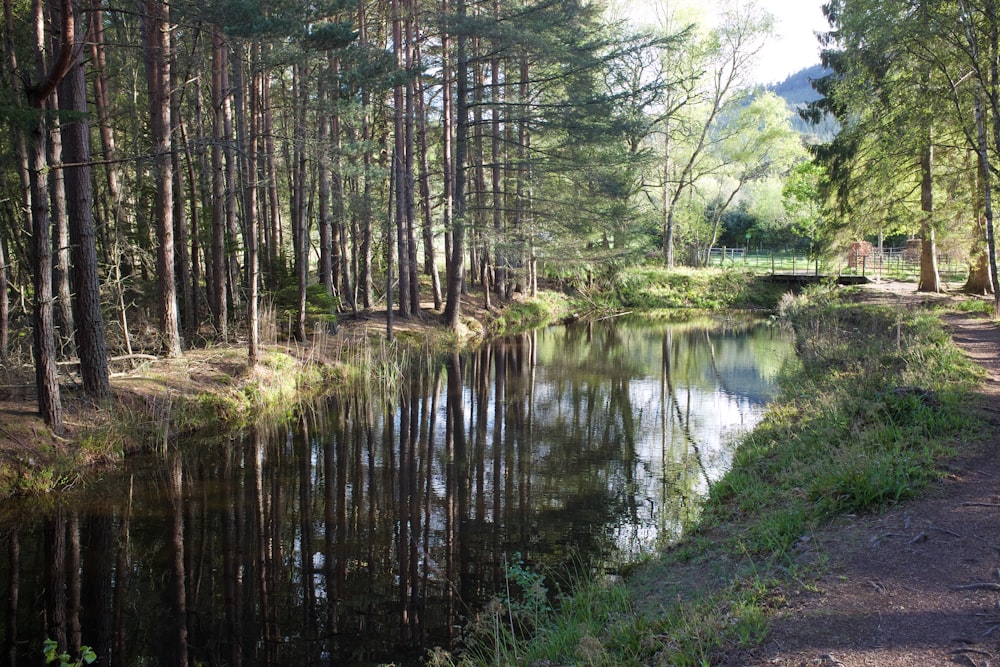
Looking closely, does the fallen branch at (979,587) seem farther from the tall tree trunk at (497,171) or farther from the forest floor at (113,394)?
the tall tree trunk at (497,171)

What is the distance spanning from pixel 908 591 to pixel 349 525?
5.38 m

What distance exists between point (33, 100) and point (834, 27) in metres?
26.5

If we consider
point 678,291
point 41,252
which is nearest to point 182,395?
point 41,252

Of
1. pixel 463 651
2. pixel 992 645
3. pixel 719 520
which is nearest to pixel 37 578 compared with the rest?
pixel 463 651

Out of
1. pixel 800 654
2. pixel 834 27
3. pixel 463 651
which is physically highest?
pixel 834 27

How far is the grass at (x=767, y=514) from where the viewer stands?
4.29 m

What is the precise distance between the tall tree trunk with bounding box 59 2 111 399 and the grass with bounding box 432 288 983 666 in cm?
709

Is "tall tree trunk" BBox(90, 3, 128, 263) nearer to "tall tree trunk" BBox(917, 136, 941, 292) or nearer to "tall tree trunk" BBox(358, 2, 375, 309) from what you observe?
"tall tree trunk" BBox(358, 2, 375, 309)

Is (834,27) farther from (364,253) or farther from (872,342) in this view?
(364,253)

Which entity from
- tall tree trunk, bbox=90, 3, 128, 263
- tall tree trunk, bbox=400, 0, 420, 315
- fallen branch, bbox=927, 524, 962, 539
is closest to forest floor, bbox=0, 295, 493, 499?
tall tree trunk, bbox=90, 3, 128, 263

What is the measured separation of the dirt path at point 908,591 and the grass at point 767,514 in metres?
0.17

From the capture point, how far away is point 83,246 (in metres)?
9.50

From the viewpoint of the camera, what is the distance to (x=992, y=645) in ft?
11.8

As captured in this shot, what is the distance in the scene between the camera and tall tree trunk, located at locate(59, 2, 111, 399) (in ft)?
31.0
